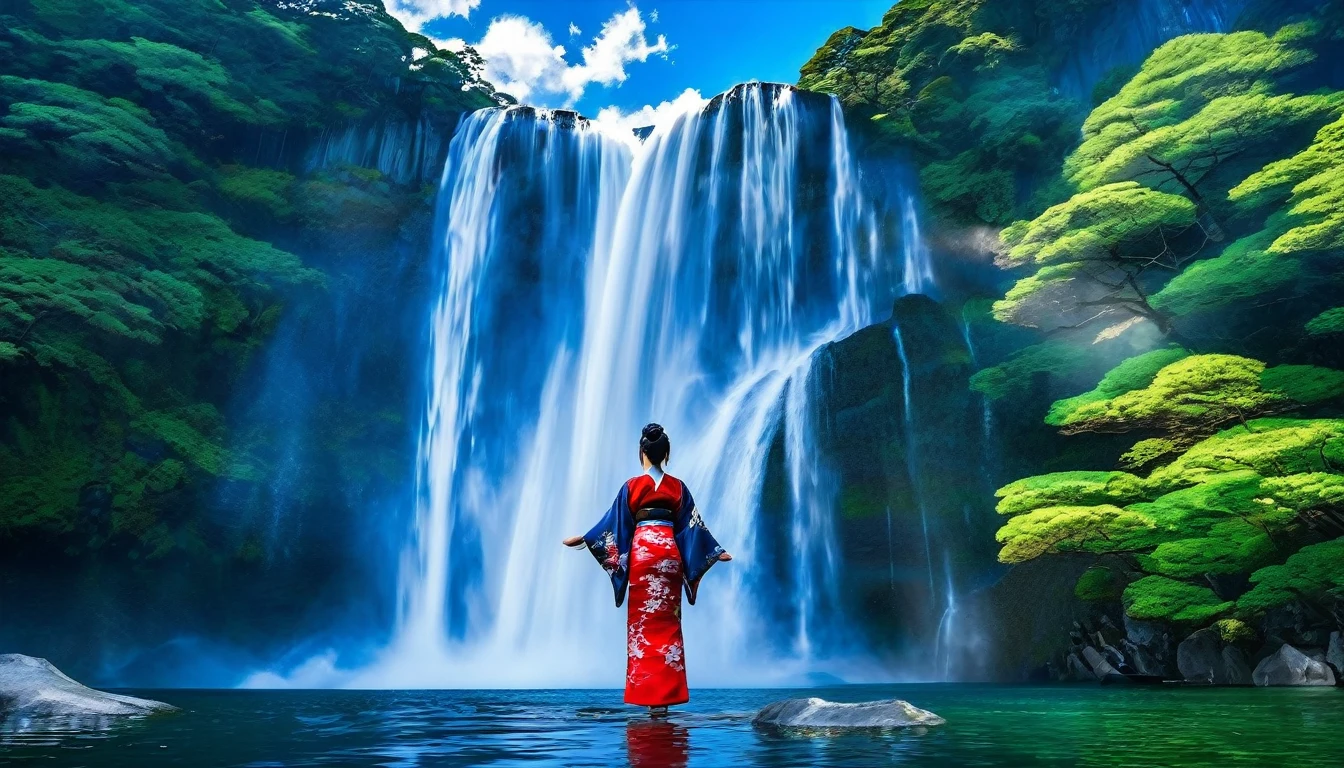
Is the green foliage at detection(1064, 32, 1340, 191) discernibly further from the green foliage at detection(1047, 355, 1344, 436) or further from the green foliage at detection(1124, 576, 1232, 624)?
the green foliage at detection(1124, 576, 1232, 624)

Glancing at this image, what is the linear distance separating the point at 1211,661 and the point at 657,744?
12.6m

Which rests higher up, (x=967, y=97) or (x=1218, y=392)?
(x=967, y=97)

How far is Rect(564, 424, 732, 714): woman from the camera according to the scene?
20.9 feet

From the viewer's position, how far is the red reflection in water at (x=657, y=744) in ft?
13.8

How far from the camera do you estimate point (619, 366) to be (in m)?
22.4

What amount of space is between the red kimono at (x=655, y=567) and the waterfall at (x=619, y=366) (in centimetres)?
1232

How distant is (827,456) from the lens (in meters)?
20.2

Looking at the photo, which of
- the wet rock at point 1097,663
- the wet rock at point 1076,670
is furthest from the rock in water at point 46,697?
the wet rock at point 1076,670

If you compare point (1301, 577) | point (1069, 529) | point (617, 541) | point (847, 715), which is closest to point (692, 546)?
point (617, 541)

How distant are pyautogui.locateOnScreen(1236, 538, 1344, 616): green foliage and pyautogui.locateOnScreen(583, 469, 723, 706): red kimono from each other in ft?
31.7

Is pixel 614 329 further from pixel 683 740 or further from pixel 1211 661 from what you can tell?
pixel 683 740

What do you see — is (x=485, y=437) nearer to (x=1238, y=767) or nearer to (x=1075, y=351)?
(x=1075, y=351)

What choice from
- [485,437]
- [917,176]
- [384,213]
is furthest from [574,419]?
[917,176]

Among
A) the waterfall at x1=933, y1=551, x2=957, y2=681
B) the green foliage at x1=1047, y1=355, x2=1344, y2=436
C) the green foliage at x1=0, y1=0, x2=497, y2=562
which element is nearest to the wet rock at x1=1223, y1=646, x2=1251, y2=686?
the green foliage at x1=1047, y1=355, x2=1344, y2=436
